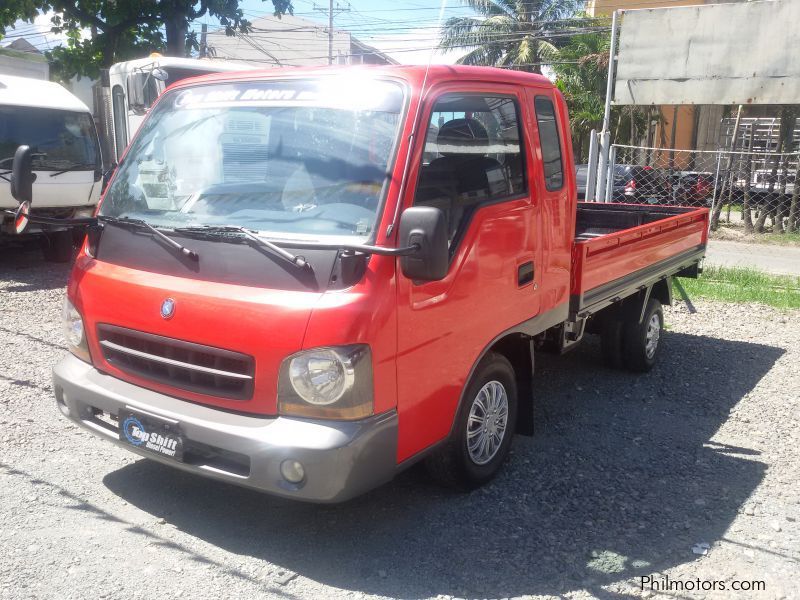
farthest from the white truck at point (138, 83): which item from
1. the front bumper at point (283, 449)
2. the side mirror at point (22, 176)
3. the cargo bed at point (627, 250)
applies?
the front bumper at point (283, 449)

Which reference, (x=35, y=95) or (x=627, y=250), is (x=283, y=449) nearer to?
(x=627, y=250)

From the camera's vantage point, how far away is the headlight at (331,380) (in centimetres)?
311

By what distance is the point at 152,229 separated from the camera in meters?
3.60

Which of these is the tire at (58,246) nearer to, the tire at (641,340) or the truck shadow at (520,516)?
A: the truck shadow at (520,516)

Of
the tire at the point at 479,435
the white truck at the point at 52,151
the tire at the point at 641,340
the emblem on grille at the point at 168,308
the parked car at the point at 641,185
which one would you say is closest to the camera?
the emblem on grille at the point at 168,308

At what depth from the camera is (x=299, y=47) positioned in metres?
41.6

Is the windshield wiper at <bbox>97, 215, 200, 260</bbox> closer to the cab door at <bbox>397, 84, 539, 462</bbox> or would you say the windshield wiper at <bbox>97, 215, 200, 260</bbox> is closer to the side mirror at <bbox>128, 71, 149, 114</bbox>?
the cab door at <bbox>397, 84, 539, 462</bbox>

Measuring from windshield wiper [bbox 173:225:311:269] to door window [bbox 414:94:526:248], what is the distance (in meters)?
0.64

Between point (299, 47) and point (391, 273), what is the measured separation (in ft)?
135

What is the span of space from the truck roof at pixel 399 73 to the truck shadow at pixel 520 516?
6.55ft

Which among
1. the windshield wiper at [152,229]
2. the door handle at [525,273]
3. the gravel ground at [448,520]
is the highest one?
the windshield wiper at [152,229]

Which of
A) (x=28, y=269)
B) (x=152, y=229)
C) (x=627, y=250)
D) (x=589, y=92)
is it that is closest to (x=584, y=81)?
(x=589, y=92)

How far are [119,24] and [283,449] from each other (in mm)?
14698

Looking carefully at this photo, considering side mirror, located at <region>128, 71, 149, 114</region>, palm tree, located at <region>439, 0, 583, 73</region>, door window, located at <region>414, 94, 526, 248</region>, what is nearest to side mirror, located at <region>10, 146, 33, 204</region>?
door window, located at <region>414, 94, 526, 248</region>
